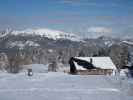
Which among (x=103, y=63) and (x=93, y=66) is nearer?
(x=93, y=66)

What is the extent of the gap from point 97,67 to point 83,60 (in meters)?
3.64

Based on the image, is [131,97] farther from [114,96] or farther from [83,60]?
[83,60]

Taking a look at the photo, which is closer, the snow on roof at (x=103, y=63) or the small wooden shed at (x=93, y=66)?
the small wooden shed at (x=93, y=66)

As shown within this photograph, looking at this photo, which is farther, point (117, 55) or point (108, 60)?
point (117, 55)

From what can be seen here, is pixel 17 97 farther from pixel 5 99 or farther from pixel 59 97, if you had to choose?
pixel 59 97

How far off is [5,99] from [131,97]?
9289mm

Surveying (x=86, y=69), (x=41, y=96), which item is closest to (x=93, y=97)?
(x=41, y=96)

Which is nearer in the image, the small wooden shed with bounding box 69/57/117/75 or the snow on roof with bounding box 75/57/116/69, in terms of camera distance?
the small wooden shed with bounding box 69/57/117/75

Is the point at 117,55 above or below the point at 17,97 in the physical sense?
above

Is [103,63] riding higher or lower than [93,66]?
higher

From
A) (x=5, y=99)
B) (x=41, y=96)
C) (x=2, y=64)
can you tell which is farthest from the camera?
(x=2, y=64)

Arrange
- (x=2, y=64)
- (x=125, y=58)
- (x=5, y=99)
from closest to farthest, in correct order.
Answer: (x=5, y=99) → (x=125, y=58) → (x=2, y=64)

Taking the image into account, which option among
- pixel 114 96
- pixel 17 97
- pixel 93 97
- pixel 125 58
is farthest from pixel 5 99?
pixel 125 58

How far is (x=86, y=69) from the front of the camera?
59.1m
